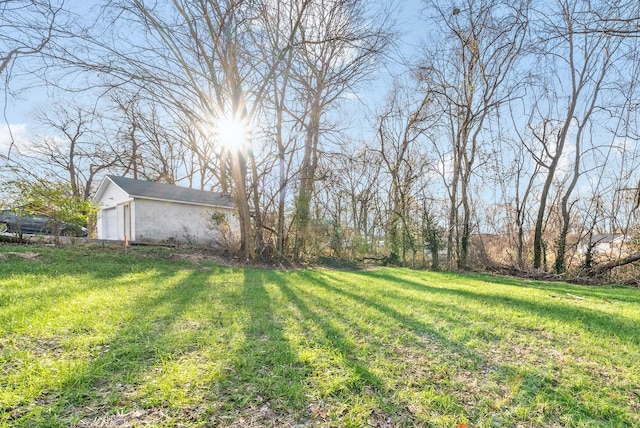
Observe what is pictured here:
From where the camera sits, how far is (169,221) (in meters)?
12.8

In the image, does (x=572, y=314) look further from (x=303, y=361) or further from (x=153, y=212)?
(x=153, y=212)

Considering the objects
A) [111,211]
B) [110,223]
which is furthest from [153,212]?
[110,223]

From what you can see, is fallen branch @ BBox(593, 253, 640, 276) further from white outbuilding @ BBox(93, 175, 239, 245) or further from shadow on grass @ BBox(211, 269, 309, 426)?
white outbuilding @ BBox(93, 175, 239, 245)

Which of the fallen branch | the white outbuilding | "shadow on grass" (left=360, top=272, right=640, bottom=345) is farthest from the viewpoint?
the white outbuilding

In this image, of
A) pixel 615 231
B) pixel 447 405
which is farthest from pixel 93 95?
pixel 615 231

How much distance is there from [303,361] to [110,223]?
1487cm

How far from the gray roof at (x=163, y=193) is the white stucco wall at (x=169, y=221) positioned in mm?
247

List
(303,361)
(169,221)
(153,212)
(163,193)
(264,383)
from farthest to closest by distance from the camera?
(163,193)
(169,221)
(153,212)
(303,361)
(264,383)

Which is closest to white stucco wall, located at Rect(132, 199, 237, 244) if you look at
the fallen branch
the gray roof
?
the gray roof

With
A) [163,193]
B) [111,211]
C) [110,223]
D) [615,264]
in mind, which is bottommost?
Answer: [615,264]

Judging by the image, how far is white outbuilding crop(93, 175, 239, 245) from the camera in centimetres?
1186

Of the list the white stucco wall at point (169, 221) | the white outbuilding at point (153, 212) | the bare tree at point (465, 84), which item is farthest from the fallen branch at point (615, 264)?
the white stucco wall at point (169, 221)

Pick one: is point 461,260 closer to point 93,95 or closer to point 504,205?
point 504,205

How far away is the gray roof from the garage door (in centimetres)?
145
